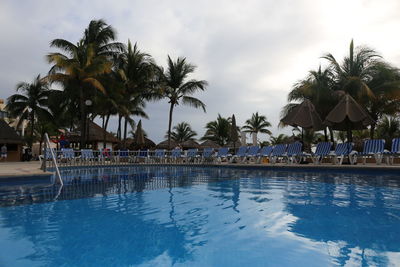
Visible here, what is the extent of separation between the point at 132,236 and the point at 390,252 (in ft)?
8.74

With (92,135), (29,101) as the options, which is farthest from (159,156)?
(29,101)

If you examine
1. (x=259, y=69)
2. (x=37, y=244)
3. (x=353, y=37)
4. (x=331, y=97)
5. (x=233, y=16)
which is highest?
(x=353, y=37)

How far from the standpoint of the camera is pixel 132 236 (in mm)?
3369

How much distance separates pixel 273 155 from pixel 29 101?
25435 mm

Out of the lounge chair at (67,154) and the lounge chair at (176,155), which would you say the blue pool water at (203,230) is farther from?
the lounge chair at (176,155)

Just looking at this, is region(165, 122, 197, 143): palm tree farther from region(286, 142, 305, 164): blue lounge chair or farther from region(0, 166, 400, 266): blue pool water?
region(0, 166, 400, 266): blue pool water

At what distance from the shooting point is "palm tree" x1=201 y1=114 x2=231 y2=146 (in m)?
40.4

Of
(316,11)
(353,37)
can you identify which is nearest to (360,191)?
(316,11)

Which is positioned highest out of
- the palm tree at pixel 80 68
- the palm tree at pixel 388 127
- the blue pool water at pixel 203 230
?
the palm tree at pixel 80 68

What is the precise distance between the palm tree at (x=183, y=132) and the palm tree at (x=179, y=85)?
2009 cm

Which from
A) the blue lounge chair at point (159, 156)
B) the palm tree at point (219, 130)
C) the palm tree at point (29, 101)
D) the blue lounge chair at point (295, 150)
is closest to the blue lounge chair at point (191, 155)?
the blue lounge chair at point (159, 156)

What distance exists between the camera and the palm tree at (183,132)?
45391 millimetres

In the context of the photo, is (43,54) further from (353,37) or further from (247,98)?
(353,37)

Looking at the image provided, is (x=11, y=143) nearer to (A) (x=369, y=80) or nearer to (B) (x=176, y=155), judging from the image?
(B) (x=176, y=155)
